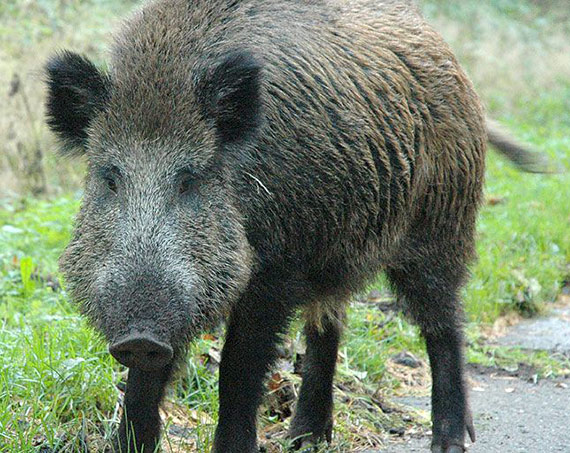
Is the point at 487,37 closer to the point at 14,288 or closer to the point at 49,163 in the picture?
the point at 49,163

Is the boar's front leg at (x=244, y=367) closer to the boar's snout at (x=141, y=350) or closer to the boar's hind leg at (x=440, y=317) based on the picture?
the boar's snout at (x=141, y=350)

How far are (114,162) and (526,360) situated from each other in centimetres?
351

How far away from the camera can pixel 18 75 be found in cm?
988

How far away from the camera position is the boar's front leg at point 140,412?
4.11 metres

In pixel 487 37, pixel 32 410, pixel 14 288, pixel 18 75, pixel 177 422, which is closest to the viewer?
pixel 32 410

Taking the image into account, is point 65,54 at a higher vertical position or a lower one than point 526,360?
higher

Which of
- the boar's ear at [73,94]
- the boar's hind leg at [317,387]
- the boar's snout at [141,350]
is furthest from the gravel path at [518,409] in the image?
the boar's ear at [73,94]

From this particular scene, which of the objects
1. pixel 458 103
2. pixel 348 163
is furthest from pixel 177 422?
pixel 458 103

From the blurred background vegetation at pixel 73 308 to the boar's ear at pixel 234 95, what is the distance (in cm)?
70

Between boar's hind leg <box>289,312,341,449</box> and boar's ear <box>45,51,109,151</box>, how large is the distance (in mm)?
1677

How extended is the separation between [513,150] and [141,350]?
337 cm

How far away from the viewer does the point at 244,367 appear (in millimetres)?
4191

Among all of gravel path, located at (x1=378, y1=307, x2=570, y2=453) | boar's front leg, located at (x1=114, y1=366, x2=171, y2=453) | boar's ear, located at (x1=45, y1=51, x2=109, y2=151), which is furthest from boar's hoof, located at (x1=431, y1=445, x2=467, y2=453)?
boar's ear, located at (x1=45, y1=51, x2=109, y2=151)

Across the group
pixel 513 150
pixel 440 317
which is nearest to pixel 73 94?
pixel 440 317
